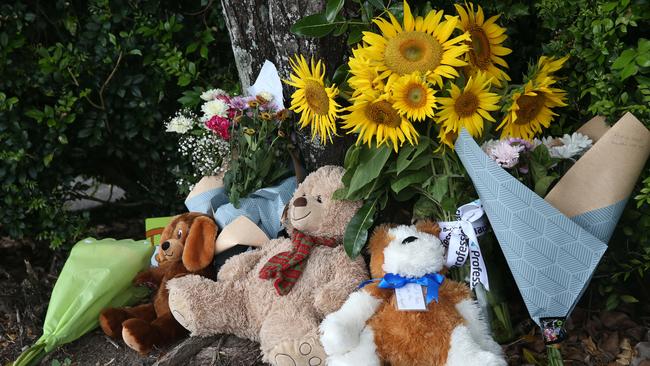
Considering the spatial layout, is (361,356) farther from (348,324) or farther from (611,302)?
(611,302)

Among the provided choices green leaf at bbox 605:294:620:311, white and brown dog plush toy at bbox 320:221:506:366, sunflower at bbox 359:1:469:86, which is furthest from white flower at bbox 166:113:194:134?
green leaf at bbox 605:294:620:311

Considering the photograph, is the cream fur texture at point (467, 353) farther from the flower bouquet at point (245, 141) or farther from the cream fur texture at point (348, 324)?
the flower bouquet at point (245, 141)

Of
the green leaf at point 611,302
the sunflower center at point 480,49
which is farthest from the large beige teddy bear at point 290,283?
the green leaf at point 611,302

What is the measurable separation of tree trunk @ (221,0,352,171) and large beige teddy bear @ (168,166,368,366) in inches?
12.4

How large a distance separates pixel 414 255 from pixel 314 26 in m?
1.02

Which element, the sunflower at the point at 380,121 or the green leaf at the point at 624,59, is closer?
the green leaf at the point at 624,59

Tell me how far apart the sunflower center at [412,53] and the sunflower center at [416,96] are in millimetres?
69

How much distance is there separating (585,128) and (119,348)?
7.37 ft

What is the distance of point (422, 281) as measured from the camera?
7.44 ft

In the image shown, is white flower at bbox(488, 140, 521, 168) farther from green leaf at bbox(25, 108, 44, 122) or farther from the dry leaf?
green leaf at bbox(25, 108, 44, 122)

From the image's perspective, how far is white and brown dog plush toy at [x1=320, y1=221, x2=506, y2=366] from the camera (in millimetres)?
2182

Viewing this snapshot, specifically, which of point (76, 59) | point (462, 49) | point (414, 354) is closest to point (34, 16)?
point (76, 59)

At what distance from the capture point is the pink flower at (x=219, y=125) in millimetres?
3082

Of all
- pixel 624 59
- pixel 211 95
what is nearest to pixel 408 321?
pixel 624 59
